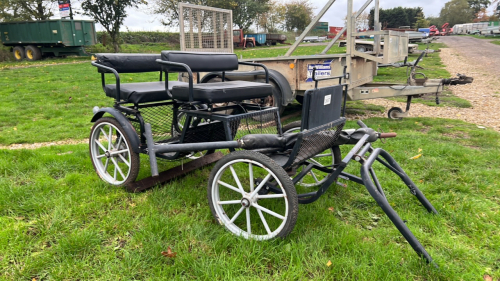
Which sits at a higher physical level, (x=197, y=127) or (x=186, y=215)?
(x=197, y=127)

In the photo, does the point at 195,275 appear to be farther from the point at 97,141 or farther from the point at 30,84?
the point at 30,84

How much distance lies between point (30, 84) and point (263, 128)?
981cm

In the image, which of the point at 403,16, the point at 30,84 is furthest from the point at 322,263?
the point at 403,16

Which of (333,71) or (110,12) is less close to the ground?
(110,12)

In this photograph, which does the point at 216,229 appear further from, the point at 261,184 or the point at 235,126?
the point at 235,126

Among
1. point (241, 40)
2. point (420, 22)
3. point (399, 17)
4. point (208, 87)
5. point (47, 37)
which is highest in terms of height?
point (399, 17)

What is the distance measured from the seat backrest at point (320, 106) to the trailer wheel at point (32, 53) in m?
22.5

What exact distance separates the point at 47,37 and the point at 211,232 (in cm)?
2138

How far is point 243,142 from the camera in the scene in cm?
257

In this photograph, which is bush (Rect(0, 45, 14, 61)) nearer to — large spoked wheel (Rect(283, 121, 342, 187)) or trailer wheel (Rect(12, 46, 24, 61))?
trailer wheel (Rect(12, 46, 24, 61))

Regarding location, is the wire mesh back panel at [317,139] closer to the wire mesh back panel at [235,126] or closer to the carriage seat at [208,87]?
the wire mesh back panel at [235,126]

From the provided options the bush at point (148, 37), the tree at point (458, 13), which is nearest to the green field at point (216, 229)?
the bush at point (148, 37)

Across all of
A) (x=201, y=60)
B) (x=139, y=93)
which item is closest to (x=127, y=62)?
(x=139, y=93)

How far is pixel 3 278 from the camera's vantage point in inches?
83.8
